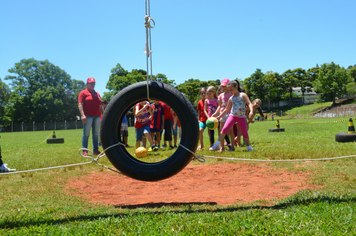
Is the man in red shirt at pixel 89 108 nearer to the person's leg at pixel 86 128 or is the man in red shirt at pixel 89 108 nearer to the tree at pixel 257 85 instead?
the person's leg at pixel 86 128

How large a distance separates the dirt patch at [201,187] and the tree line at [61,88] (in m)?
54.3

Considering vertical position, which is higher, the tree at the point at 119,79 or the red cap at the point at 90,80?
the tree at the point at 119,79

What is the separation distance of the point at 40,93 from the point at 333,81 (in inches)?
2743

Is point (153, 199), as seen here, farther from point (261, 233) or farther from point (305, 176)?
point (305, 176)

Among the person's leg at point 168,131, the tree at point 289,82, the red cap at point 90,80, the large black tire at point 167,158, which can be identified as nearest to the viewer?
the large black tire at point 167,158

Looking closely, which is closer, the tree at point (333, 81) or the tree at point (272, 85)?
the tree at point (333, 81)

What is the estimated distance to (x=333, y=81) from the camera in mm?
70438

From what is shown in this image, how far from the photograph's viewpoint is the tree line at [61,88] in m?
60.9

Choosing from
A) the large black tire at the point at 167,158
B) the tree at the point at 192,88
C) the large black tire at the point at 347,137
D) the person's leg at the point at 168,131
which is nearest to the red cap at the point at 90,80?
the person's leg at the point at 168,131

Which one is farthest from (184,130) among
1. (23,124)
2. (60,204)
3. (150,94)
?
(23,124)

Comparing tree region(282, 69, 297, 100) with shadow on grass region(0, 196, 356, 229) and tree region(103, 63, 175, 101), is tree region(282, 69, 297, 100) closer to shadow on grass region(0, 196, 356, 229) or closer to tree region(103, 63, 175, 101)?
tree region(103, 63, 175, 101)

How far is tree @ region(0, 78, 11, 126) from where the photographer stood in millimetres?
59594

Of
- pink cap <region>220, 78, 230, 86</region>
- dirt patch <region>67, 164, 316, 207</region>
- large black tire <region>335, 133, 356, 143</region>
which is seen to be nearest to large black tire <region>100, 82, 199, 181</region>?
dirt patch <region>67, 164, 316, 207</region>

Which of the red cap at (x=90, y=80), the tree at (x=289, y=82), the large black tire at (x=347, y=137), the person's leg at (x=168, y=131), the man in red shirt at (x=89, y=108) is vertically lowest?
the large black tire at (x=347, y=137)
